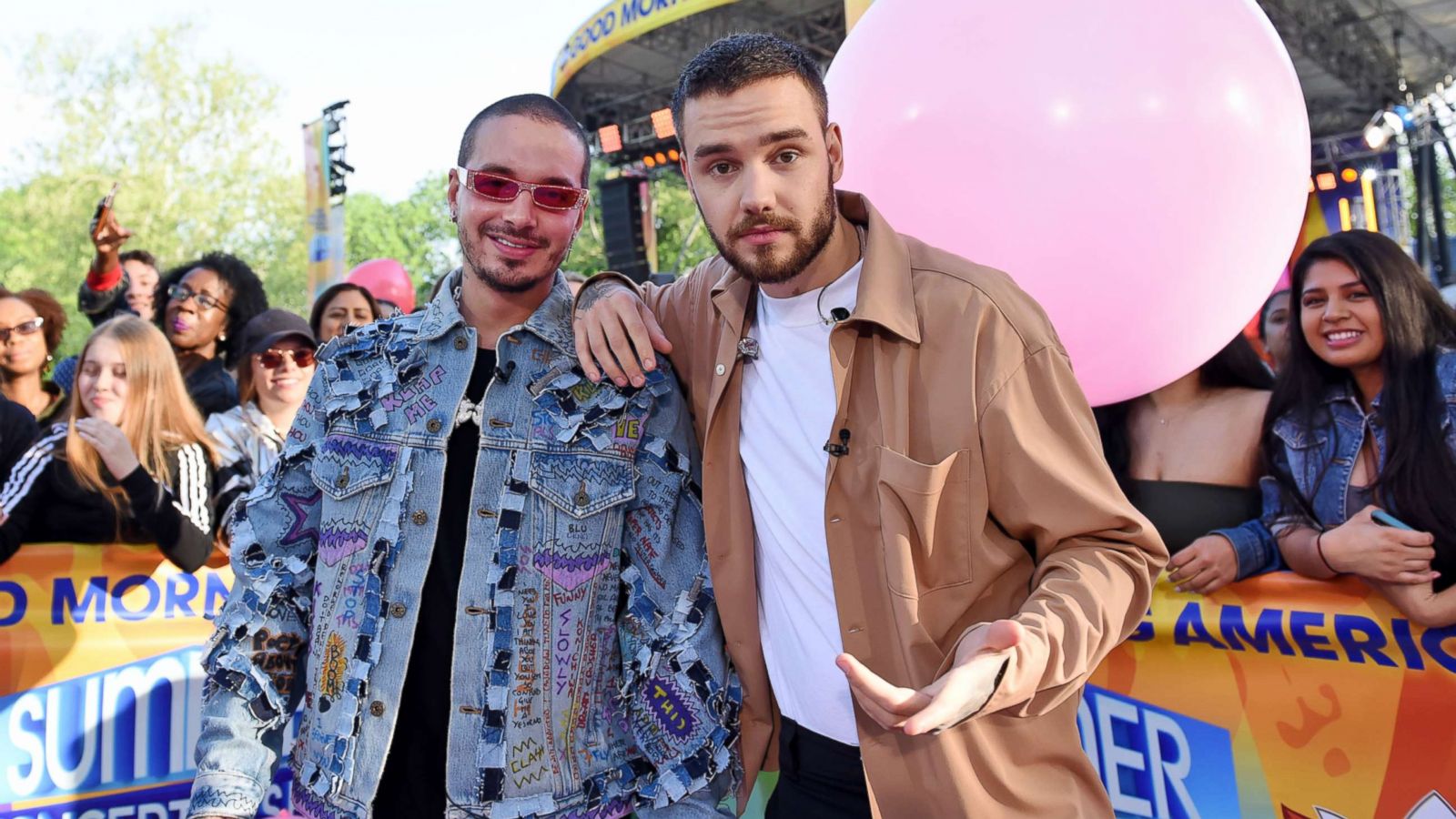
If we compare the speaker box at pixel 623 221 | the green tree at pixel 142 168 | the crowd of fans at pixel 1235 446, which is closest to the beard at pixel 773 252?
the crowd of fans at pixel 1235 446

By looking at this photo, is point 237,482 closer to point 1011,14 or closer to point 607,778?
point 607,778

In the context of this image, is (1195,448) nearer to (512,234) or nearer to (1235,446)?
(1235,446)

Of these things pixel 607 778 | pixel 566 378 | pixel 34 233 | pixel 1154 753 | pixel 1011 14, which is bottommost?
pixel 1154 753

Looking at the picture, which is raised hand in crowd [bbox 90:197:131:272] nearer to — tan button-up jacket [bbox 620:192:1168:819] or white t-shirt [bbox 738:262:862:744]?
white t-shirt [bbox 738:262:862:744]

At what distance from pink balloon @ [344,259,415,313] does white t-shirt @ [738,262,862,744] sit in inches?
326

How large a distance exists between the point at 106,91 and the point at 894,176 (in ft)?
96.8

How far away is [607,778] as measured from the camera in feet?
6.11

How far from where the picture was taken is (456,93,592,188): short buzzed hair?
6.50 feet

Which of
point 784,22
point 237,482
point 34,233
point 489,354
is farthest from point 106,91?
point 489,354

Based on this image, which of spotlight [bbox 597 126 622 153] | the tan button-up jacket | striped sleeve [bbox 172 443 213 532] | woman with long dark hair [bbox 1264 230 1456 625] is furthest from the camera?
spotlight [bbox 597 126 622 153]

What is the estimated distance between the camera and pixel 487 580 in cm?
185

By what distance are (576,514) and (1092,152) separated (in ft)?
4.38

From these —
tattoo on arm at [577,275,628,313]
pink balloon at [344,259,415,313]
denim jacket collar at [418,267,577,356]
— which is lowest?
denim jacket collar at [418,267,577,356]

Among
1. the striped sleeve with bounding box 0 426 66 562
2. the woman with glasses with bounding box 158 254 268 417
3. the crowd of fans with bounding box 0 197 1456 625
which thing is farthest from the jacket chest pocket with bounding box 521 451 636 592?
the woman with glasses with bounding box 158 254 268 417
